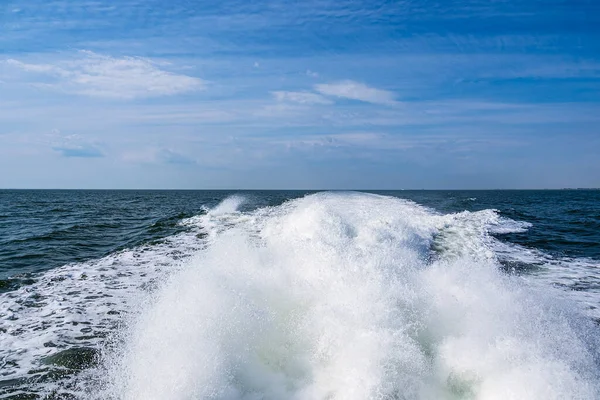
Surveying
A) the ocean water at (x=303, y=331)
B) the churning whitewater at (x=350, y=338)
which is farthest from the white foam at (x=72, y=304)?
the churning whitewater at (x=350, y=338)

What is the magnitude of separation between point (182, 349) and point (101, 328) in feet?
9.17

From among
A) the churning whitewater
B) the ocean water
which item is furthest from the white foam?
the churning whitewater

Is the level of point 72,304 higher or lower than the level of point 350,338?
lower

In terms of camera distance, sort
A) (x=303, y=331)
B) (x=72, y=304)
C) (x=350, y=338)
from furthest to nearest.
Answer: (x=72, y=304) < (x=303, y=331) < (x=350, y=338)

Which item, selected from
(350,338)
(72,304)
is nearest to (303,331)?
(350,338)

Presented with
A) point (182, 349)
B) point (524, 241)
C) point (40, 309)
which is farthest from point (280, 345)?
point (524, 241)

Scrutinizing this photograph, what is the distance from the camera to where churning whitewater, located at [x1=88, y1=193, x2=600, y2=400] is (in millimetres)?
4602

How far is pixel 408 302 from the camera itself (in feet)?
20.3

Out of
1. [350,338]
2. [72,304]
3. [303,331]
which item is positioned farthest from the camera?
[72,304]

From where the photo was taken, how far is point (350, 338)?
534 centimetres

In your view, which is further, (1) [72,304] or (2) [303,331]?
(1) [72,304]

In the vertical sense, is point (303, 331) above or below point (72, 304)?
above

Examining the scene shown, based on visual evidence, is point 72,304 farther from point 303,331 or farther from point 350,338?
point 350,338

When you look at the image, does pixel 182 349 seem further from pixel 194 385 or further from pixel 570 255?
pixel 570 255
